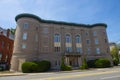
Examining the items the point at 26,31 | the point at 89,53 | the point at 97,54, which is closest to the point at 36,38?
the point at 26,31

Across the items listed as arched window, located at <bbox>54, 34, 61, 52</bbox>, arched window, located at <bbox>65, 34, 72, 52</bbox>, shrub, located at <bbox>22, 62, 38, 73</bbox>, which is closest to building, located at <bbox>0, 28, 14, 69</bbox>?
shrub, located at <bbox>22, 62, 38, 73</bbox>

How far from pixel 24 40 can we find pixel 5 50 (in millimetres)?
9452

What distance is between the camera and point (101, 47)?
42.7 meters

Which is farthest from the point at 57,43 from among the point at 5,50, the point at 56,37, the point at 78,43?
the point at 5,50

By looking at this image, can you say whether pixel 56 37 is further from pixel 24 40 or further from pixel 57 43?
pixel 24 40

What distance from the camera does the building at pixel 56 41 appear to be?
34.8 meters

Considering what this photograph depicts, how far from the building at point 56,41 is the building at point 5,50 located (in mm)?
5534

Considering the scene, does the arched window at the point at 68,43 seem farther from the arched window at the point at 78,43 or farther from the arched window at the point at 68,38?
the arched window at the point at 78,43

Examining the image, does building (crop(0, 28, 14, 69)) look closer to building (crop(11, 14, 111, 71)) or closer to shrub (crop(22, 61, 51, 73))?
building (crop(11, 14, 111, 71))

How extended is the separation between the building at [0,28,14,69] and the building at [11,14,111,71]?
18.2 feet

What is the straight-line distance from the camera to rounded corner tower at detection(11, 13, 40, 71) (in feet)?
110

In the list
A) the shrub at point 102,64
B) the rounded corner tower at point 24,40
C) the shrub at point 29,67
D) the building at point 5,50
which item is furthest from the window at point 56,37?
the building at point 5,50

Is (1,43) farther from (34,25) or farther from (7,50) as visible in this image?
(34,25)

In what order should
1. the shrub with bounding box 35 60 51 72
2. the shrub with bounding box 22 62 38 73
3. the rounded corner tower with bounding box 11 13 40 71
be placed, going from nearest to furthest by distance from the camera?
the shrub with bounding box 22 62 38 73 < the shrub with bounding box 35 60 51 72 < the rounded corner tower with bounding box 11 13 40 71
